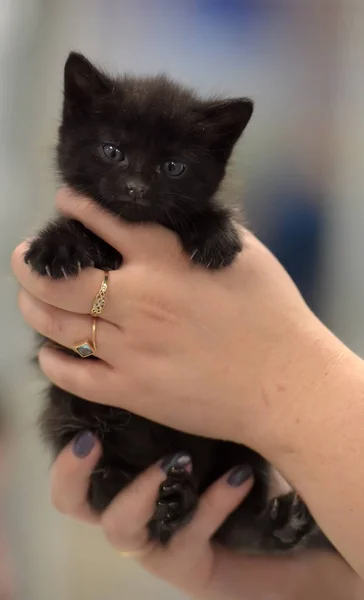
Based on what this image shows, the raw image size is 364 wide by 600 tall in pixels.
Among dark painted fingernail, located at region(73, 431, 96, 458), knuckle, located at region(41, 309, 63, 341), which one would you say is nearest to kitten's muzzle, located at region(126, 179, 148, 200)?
knuckle, located at region(41, 309, 63, 341)

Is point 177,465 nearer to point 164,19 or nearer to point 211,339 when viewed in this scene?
point 211,339

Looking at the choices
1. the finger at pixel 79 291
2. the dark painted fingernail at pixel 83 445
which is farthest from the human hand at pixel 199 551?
the finger at pixel 79 291

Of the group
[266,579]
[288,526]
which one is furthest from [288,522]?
[266,579]

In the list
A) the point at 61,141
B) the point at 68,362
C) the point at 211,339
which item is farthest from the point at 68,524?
the point at 61,141

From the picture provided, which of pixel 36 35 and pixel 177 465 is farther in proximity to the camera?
pixel 36 35

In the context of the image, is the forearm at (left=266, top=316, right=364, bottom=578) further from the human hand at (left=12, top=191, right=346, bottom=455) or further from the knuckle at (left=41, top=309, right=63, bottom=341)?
the knuckle at (left=41, top=309, right=63, bottom=341)

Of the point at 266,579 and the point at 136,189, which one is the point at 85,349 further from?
the point at 266,579
